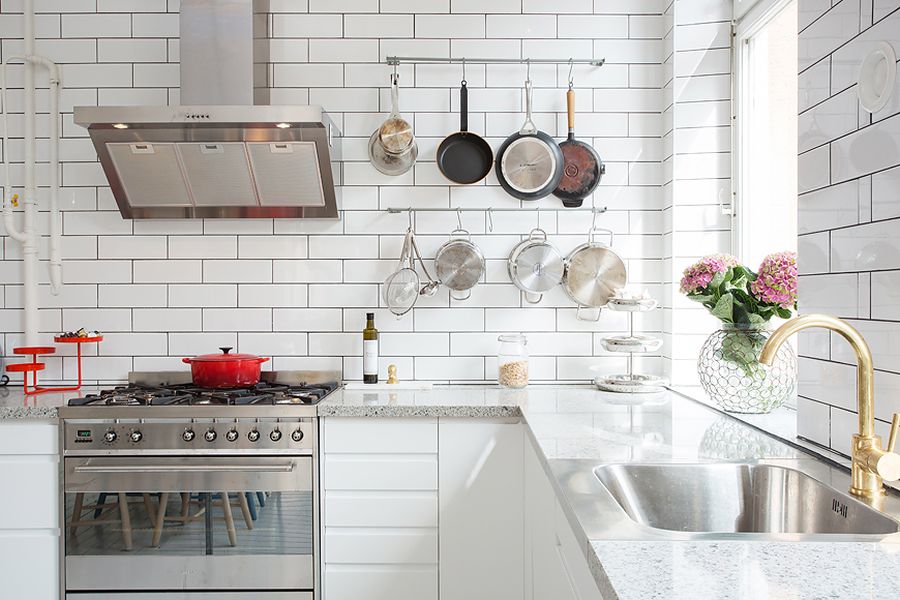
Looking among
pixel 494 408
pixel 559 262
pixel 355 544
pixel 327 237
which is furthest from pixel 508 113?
pixel 355 544

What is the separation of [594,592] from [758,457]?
68cm

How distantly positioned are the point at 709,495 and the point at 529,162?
159 centimetres

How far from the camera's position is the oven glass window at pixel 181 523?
2.23 m

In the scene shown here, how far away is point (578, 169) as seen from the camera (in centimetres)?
276

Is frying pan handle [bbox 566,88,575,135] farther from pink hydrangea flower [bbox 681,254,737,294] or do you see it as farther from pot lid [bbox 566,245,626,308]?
pink hydrangea flower [bbox 681,254,737,294]

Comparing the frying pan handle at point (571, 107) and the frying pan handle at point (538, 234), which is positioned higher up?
the frying pan handle at point (571, 107)

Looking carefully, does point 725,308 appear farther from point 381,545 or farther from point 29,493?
point 29,493

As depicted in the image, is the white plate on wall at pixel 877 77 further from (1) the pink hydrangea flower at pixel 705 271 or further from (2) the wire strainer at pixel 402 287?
(2) the wire strainer at pixel 402 287

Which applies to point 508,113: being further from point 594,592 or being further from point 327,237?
point 594,592

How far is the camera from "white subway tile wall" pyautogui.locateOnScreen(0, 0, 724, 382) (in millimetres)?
2791

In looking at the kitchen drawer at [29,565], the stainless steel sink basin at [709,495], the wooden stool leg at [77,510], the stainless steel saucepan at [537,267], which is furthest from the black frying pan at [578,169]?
the kitchen drawer at [29,565]

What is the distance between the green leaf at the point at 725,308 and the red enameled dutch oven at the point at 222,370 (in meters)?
1.61

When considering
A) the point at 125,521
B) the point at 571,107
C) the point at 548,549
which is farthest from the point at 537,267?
the point at 125,521

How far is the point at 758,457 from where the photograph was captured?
1.54m
